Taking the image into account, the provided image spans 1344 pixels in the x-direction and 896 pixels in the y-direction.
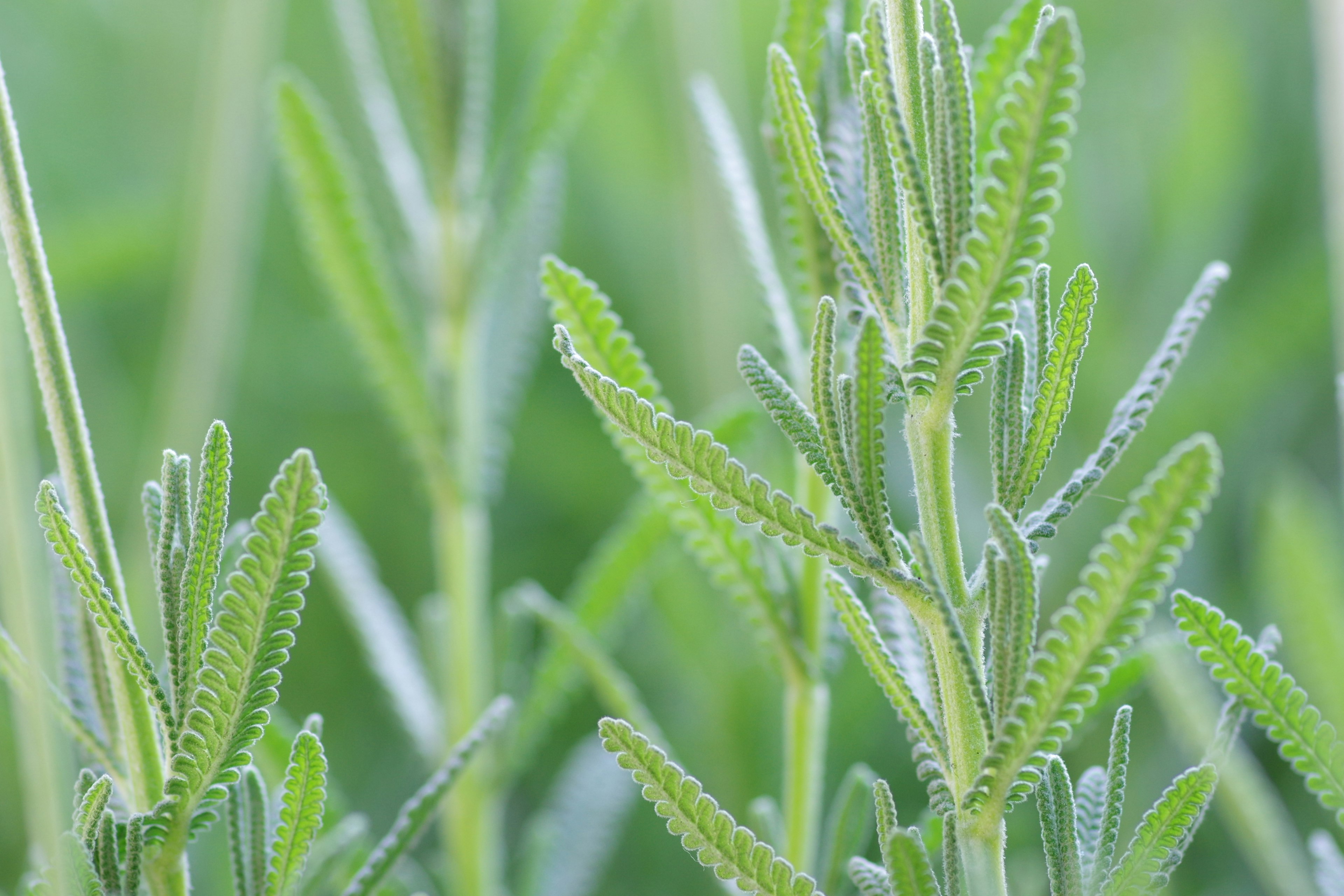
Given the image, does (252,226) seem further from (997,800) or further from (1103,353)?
(997,800)

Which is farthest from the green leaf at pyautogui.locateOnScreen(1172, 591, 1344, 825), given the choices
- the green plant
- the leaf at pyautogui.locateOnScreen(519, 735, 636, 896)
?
the leaf at pyautogui.locateOnScreen(519, 735, 636, 896)

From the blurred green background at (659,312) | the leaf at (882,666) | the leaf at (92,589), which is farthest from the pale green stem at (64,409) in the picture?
the blurred green background at (659,312)

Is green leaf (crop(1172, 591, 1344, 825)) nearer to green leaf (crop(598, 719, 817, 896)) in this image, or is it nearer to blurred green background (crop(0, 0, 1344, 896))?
green leaf (crop(598, 719, 817, 896))

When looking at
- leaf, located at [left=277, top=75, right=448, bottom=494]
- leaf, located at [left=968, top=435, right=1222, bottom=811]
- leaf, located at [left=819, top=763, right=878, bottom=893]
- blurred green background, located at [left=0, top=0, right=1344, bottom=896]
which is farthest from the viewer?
blurred green background, located at [left=0, top=0, right=1344, bottom=896]

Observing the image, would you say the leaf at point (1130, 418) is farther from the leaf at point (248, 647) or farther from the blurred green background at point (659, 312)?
the blurred green background at point (659, 312)

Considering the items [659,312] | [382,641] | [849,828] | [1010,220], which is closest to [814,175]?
[1010,220]

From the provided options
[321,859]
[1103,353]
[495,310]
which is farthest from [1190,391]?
[321,859]
